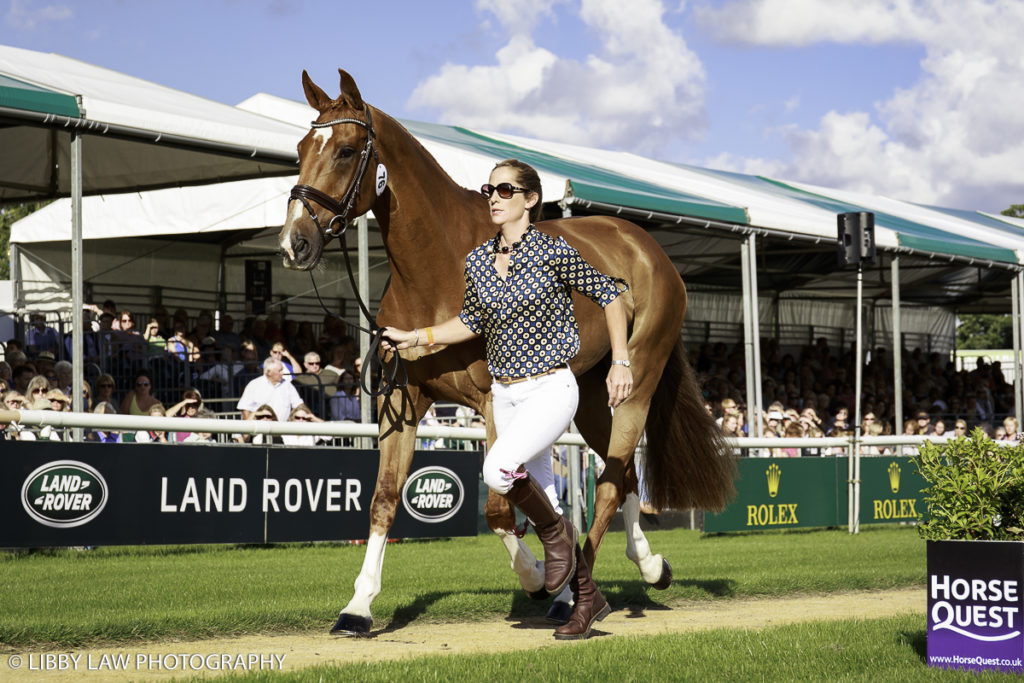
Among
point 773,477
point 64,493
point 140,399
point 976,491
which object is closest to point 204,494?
point 64,493

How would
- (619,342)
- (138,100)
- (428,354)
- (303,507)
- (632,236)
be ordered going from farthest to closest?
(138,100) < (303,507) < (632,236) < (428,354) < (619,342)

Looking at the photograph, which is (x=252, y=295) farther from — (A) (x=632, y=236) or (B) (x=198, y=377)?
(A) (x=632, y=236)

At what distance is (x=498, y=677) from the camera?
4086mm

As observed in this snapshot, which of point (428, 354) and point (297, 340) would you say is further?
point (297, 340)

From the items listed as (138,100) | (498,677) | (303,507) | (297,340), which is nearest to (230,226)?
(297,340)

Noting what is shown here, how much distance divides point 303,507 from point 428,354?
3.94 m

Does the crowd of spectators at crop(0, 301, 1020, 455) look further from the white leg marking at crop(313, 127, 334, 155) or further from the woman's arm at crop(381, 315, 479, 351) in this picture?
the woman's arm at crop(381, 315, 479, 351)

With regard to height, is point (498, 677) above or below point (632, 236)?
below

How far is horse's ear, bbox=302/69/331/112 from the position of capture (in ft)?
17.8

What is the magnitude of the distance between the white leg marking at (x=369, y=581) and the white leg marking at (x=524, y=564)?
56cm

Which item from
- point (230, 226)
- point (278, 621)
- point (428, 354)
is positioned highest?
point (230, 226)

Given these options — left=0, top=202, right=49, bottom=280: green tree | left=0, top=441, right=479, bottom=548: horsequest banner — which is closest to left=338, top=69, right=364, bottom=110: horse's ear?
left=0, top=441, right=479, bottom=548: horsequest banner

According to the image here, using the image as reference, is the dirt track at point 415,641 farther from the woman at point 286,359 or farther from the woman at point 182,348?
the woman at point 182,348

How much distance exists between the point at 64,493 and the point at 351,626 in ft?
10.7
